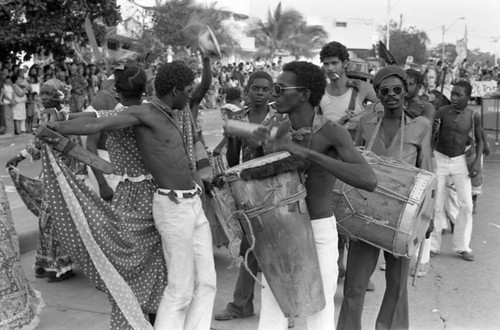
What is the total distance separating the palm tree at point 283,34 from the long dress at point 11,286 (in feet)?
Answer: 153

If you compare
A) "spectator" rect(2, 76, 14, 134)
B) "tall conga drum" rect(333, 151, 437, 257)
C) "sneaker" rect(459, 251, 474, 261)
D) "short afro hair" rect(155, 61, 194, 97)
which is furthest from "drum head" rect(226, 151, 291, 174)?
"spectator" rect(2, 76, 14, 134)

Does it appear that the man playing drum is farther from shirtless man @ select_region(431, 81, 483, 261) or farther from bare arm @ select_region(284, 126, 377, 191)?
shirtless man @ select_region(431, 81, 483, 261)

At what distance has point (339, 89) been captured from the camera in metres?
5.52

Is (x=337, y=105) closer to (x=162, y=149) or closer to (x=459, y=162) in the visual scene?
(x=459, y=162)

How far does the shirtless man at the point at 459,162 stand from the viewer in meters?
6.45

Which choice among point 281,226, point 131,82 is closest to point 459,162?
point 131,82

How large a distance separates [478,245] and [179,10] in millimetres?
25477

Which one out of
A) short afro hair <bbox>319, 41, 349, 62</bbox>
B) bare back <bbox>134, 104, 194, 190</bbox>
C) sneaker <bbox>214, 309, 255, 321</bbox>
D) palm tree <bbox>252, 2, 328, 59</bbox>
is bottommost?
sneaker <bbox>214, 309, 255, 321</bbox>

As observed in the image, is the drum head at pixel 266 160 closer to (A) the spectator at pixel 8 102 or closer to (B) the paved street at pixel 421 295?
(B) the paved street at pixel 421 295

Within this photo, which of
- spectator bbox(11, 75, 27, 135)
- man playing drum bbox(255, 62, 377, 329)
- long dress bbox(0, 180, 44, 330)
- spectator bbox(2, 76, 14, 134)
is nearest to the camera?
man playing drum bbox(255, 62, 377, 329)

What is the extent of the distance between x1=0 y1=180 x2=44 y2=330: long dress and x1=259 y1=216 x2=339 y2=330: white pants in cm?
198

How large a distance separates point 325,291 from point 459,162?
381 centimetres

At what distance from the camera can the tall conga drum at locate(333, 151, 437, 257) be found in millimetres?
3561

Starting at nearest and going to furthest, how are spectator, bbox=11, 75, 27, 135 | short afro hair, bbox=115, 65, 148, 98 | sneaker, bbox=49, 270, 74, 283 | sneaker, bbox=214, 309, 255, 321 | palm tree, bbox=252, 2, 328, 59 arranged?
short afro hair, bbox=115, 65, 148, 98, sneaker, bbox=214, 309, 255, 321, sneaker, bbox=49, 270, 74, 283, spectator, bbox=11, 75, 27, 135, palm tree, bbox=252, 2, 328, 59
